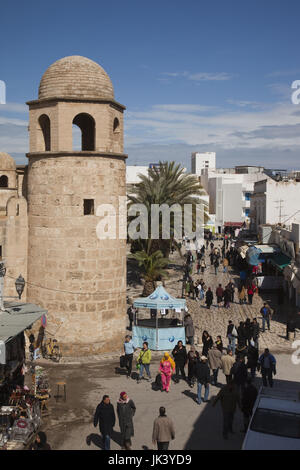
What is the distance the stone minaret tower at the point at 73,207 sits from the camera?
16.6 meters

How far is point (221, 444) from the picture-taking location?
10133mm

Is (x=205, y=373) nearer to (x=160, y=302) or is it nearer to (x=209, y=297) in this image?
(x=160, y=302)

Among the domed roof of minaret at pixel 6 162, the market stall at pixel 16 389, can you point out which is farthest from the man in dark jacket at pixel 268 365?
the domed roof of minaret at pixel 6 162

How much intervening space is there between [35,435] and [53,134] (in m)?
9.81

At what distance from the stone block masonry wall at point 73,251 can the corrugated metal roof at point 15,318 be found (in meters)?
3.60

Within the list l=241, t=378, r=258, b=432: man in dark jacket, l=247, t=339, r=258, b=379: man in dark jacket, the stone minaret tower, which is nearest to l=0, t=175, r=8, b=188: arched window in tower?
the stone minaret tower

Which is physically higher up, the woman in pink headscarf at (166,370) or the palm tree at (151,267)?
the palm tree at (151,267)

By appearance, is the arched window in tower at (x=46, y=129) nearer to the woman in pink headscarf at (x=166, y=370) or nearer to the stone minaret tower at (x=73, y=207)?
the stone minaret tower at (x=73, y=207)

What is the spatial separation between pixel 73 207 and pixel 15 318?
18.7 feet

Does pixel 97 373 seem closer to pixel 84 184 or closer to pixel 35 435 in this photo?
pixel 35 435

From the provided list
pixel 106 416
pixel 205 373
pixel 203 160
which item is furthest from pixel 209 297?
pixel 203 160

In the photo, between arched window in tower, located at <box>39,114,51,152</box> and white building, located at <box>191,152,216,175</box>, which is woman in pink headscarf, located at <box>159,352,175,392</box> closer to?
arched window in tower, located at <box>39,114,51,152</box>

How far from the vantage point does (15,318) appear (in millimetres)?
11734
